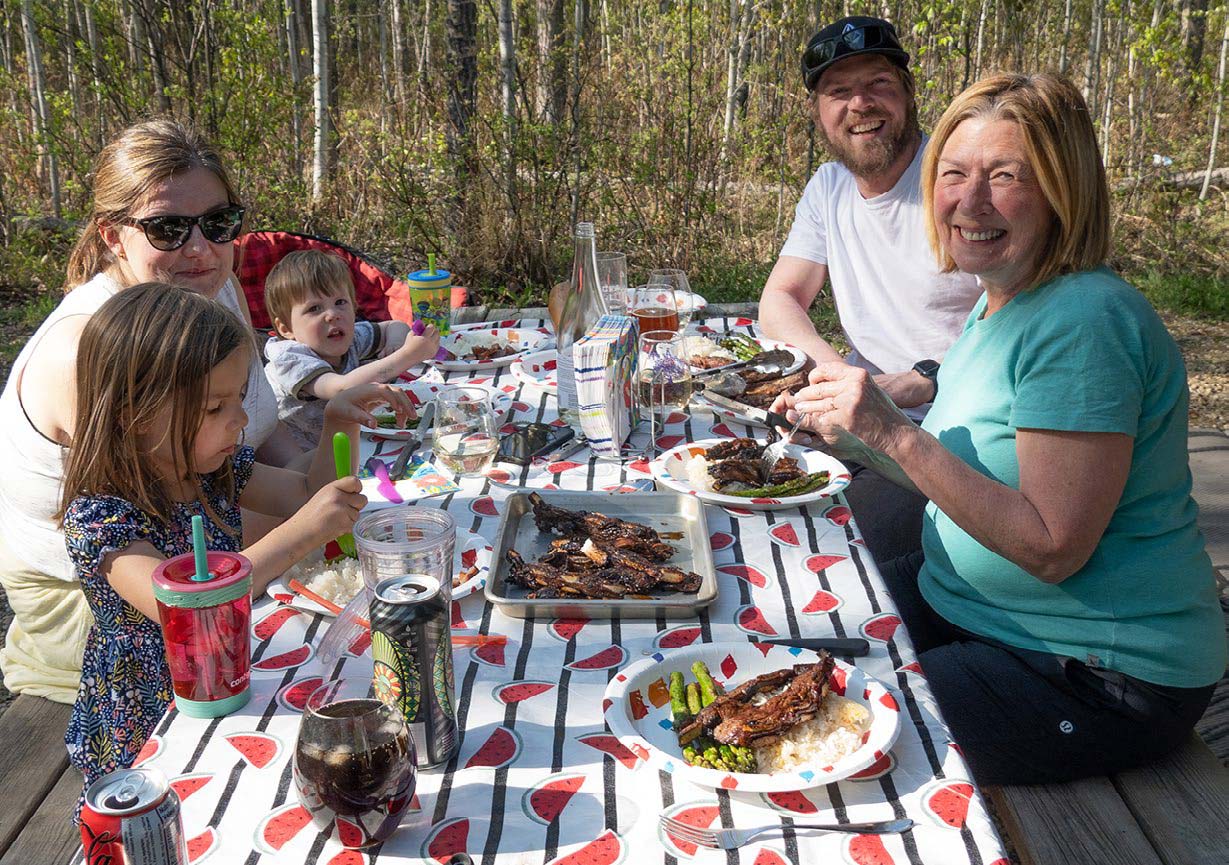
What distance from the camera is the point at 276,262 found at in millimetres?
4188

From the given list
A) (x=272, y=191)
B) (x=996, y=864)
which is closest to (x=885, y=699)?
(x=996, y=864)

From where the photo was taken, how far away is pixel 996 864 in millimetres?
1164

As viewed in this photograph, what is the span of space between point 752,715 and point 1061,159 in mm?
1228

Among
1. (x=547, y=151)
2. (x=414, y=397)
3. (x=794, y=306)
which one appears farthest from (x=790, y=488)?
(x=547, y=151)

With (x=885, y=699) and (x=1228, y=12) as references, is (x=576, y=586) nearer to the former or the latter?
(x=885, y=699)

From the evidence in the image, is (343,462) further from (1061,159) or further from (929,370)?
(929,370)

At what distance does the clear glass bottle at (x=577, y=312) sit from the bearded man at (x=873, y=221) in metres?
0.85

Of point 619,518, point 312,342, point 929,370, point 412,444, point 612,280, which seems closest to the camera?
point 619,518

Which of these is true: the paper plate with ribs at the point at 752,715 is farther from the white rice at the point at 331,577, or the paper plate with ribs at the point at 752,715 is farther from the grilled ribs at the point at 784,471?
the grilled ribs at the point at 784,471

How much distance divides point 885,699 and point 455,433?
4.22ft

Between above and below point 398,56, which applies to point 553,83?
below

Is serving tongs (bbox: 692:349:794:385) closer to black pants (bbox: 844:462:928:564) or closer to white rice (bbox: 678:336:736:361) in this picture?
white rice (bbox: 678:336:736:361)

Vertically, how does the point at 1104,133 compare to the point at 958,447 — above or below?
above

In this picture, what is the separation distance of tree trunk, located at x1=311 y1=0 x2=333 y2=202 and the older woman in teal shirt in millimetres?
7123
